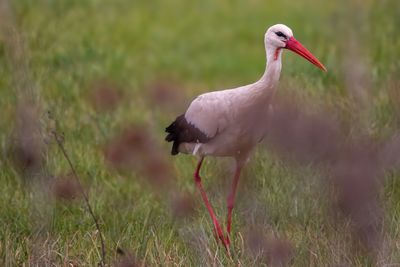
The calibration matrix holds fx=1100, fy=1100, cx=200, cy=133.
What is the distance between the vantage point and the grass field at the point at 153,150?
5.09 m

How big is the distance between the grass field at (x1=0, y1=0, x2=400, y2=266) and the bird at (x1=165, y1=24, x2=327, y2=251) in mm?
226

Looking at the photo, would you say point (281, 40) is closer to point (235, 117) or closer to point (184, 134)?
point (235, 117)

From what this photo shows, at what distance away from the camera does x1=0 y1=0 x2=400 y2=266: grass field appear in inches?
200

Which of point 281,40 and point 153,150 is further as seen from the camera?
point 281,40

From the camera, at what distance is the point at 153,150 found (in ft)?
16.7

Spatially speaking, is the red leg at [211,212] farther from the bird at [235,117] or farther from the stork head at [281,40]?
the stork head at [281,40]

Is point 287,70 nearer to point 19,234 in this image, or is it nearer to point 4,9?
point 4,9

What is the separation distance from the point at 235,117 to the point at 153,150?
516 millimetres

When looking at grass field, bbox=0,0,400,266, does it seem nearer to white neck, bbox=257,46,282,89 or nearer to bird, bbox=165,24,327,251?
bird, bbox=165,24,327,251

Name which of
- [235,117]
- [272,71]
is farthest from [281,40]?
[235,117]

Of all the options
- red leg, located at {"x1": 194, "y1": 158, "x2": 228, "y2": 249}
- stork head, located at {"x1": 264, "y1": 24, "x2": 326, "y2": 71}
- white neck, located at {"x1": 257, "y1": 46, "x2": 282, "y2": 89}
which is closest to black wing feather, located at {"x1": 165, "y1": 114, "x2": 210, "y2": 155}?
red leg, located at {"x1": 194, "y1": 158, "x2": 228, "y2": 249}

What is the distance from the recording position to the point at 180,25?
482 inches

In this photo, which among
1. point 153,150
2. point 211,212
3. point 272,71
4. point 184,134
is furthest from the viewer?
point 184,134

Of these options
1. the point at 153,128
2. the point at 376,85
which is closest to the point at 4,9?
the point at 153,128
